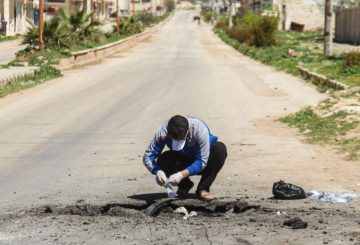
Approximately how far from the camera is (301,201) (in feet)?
23.2

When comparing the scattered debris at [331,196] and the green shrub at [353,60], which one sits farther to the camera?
the green shrub at [353,60]

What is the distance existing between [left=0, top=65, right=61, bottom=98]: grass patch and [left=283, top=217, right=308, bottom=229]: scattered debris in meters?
13.1

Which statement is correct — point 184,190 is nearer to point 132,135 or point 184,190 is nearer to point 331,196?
point 331,196

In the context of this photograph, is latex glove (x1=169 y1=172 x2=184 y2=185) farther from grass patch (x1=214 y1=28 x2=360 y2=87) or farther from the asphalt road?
grass patch (x1=214 y1=28 x2=360 y2=87)

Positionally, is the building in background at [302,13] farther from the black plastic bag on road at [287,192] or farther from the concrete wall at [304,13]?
the black plastic bag on road at [287,192]

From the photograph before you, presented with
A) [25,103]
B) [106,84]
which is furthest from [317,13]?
[25,103]

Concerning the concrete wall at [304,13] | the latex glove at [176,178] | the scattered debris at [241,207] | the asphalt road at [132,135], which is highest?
the concrete wall at [304,13]

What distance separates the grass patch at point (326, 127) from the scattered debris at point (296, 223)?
3.85 metres

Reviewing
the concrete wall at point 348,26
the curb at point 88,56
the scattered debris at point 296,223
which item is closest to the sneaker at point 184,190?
the scattered debris at point 296,223

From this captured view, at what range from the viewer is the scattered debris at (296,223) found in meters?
5.98

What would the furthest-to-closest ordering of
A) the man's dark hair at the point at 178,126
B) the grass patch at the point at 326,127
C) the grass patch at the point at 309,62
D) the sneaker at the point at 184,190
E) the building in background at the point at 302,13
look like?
the building in background at the point at 302,13, the grass patch at the point at 309,62, the grass patch at the point at 326,127, the sneaker at the point at 184,190, the man's dark hair at the point at 178,126

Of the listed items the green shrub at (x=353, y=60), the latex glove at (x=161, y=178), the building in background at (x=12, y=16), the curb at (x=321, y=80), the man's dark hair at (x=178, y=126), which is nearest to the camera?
the man's dark hair at (x=178, y=126)

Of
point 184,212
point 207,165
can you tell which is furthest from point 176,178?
point 207,165

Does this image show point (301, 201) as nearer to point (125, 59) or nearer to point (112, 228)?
point (112, 228)
